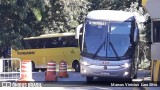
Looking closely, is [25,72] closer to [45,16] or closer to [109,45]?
[109,45]

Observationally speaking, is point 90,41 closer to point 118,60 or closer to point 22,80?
point 118,60

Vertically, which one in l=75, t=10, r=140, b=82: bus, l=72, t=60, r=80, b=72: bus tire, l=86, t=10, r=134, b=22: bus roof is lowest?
l=72, t=60, r=80, b=72: bus tire

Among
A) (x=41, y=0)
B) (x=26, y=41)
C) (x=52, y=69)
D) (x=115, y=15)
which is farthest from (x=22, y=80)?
(x=26, y=41)

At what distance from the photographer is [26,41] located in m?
33.6

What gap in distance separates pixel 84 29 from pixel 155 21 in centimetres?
338

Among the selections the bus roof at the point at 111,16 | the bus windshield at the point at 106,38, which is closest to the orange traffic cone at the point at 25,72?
the bus windshield at the point at 106,38

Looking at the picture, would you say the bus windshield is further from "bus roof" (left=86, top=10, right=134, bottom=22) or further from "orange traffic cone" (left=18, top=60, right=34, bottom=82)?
"orange traffic cone" (left=18, top=60, right=34, bottom=82)

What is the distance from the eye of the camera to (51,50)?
1278 inches

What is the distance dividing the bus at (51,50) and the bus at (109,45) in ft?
43.1

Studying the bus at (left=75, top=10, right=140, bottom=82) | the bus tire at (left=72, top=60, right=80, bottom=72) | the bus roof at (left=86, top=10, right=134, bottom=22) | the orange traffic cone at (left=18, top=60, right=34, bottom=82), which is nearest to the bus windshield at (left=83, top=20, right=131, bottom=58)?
the bus at (left=75, top=10, right=140, bottom=82)

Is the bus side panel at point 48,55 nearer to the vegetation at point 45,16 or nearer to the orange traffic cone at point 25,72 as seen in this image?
the vegetation at point 45,16

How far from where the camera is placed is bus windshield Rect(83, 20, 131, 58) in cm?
1709

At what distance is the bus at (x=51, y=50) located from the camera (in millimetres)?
31062

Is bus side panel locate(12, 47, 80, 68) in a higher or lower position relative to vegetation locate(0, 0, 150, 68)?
lower
